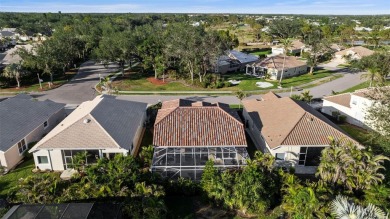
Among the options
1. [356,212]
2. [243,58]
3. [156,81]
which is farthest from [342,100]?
[156,81]

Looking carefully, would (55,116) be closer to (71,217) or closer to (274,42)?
(71,217)

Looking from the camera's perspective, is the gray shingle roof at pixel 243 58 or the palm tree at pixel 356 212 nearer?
the palm tree at pixel 356 212

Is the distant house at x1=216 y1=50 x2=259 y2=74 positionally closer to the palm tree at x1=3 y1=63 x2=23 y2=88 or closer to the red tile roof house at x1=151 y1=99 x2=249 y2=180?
the red tile roof house at x1=151 y1=99 x2=249 y2=180

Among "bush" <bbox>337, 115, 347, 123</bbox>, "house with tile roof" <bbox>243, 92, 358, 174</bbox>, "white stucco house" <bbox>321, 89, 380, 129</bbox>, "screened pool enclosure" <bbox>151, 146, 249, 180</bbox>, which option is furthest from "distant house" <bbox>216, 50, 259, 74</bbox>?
"screened pool enclosure" <bbox>151, 146, 249, 180</bbox>

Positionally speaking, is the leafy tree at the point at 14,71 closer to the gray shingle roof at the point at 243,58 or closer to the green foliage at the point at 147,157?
the green foliage at the point at 147,157

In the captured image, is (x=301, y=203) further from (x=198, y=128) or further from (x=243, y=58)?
(x=243, y=58)

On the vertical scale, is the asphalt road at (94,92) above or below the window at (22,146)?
below

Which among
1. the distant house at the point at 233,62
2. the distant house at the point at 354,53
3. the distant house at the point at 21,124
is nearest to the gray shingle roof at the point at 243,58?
the distant house at the point at 233,62

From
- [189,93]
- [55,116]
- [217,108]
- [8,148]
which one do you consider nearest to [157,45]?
[189,93]
